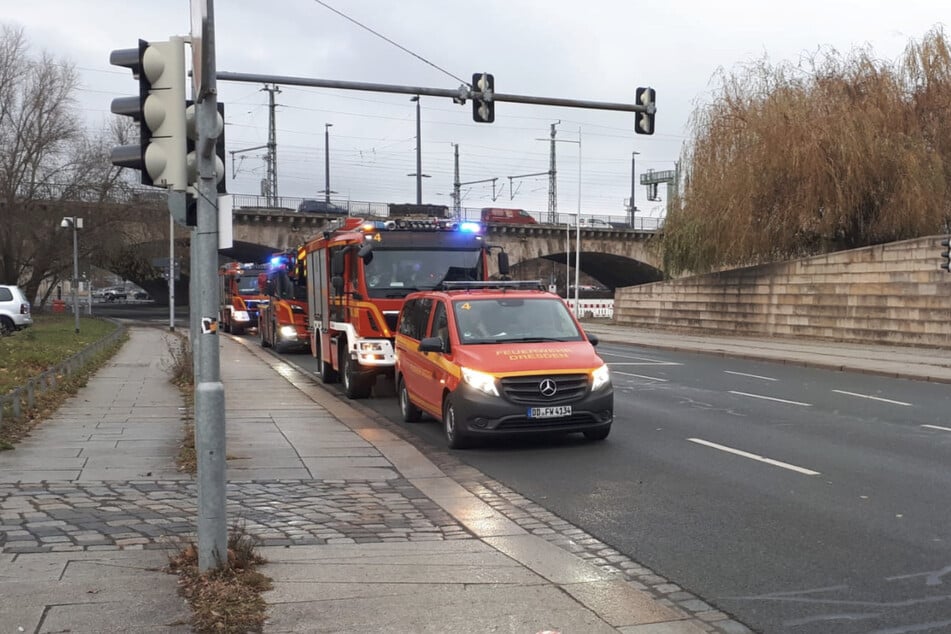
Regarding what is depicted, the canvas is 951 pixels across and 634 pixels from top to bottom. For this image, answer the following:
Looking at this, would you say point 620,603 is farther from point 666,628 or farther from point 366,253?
point 366,253

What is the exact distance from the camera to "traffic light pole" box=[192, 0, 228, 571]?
5113 millimetres

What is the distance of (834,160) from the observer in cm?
2914

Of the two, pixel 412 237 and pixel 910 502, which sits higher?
pixel 412 237

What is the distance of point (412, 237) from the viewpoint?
15.2 metres

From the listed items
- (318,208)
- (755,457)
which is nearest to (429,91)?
(755,457)

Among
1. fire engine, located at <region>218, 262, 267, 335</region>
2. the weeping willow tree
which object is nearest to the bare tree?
fire engine, located at <region>218, 262, 267, 335</region>

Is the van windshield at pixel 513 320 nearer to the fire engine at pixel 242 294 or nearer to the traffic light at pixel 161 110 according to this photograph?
the traffic light at pixel 161 110

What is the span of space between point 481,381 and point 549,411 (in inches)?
30.9

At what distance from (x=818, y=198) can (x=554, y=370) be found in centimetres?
2278

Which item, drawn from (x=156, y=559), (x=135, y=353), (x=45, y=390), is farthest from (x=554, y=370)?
(x=135, y=353)

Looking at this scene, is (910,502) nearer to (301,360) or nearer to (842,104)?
(301,360)

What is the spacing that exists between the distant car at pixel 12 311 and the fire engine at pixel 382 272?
56.3 ft

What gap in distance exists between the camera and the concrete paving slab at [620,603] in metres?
4.79

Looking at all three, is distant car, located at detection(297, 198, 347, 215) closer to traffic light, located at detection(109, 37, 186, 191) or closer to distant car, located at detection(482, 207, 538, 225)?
distant car, located at detection(482, 207, 538, 225)
